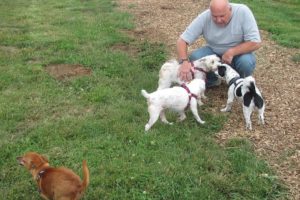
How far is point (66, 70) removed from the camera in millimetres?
8500

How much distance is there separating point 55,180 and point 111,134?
1.77m

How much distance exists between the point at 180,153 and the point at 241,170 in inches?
28.1

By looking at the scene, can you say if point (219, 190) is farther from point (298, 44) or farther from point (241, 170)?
point (298, 44)

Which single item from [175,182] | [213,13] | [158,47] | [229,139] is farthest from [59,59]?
[175,182]

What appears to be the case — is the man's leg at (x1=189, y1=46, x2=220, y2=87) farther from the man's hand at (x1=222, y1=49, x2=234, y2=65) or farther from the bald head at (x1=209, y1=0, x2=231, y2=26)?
the bald head at (x1=209, y1=0, x2=231, y2=26)

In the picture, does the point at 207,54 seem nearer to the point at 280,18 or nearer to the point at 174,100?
the point at 174,100

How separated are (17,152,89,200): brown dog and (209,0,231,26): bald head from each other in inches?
137

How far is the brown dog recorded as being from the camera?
432cm

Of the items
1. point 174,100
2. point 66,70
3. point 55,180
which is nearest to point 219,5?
point 174,100

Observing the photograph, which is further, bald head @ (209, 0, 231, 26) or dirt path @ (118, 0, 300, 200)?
bald head @ (209, 0, 231, 26)

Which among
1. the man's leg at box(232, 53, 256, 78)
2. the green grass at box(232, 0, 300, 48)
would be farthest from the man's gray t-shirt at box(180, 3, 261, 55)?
the green grass at box(232, 0, 300, 48)

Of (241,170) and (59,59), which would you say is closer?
(241,170)

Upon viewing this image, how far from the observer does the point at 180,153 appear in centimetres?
566

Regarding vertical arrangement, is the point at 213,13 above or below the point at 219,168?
above
